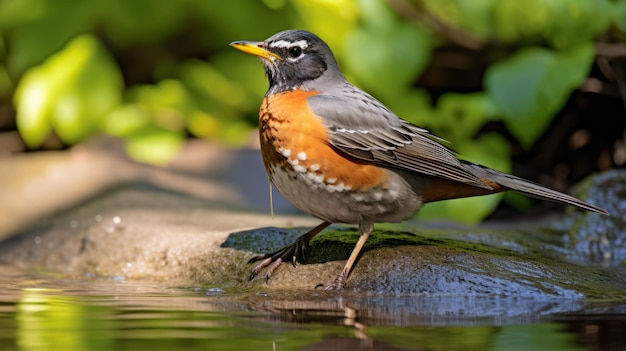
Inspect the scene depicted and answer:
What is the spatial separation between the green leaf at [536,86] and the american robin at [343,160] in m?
1.74

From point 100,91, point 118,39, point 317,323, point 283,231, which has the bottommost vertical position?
point 317,323

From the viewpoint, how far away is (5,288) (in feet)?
13.3

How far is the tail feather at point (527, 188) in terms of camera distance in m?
4.10

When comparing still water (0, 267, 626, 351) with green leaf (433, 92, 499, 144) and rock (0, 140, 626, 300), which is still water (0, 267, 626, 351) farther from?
green leaf (433, 92, 499, 144)

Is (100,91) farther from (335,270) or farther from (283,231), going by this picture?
(335,270)

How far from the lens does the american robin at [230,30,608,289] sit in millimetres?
3975

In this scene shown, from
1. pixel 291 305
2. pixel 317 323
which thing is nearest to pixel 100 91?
pixel 291 305

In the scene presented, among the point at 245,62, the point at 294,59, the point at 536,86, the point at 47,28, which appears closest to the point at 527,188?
the point at 294,59

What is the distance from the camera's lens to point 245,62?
7.28m

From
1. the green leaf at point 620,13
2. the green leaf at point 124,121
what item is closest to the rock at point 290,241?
the green leaf at point 124,121

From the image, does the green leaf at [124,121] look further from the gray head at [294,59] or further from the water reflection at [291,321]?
the water reflection at [291,321]

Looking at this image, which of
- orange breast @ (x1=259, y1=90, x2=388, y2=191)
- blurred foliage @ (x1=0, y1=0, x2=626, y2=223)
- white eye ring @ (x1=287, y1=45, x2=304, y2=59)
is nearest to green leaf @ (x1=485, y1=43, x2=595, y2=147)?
blurred foliage @ (x1=0, y1=0, x2=626, y2=223)

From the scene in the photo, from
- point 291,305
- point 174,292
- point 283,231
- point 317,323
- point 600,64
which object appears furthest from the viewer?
point 600,64

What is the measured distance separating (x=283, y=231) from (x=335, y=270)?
0.61m
